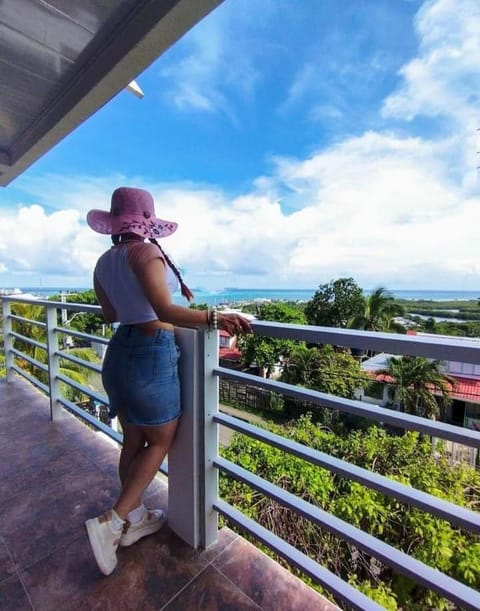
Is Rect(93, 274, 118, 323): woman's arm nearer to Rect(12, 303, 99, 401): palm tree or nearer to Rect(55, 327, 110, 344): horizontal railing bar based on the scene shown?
Rect(55, 327, 110, 344): horizontal railing bar

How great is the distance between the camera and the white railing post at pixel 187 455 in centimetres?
117

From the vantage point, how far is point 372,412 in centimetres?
87

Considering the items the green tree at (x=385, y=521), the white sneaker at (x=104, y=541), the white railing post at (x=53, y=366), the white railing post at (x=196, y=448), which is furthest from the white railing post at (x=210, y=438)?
the white railing post at (x=53, y=366)

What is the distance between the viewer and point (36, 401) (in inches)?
111

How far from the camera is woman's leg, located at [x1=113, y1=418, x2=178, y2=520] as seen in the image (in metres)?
1.14

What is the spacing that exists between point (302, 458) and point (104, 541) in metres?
0.75

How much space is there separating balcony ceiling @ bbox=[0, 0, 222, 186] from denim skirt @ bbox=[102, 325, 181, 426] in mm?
1257

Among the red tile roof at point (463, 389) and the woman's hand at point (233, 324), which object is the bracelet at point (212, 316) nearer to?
the woman's hand at point (233, 324)

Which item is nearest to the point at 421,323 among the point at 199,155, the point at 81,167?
the point at 81,167

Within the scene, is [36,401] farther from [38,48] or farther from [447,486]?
[447,486]

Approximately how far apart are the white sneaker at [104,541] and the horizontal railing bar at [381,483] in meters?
0.54

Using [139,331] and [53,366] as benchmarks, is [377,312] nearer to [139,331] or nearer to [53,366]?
[53,366]

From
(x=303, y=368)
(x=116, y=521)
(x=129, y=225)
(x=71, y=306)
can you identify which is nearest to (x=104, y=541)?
(x=116, y=521)

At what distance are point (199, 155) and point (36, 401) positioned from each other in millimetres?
38658
